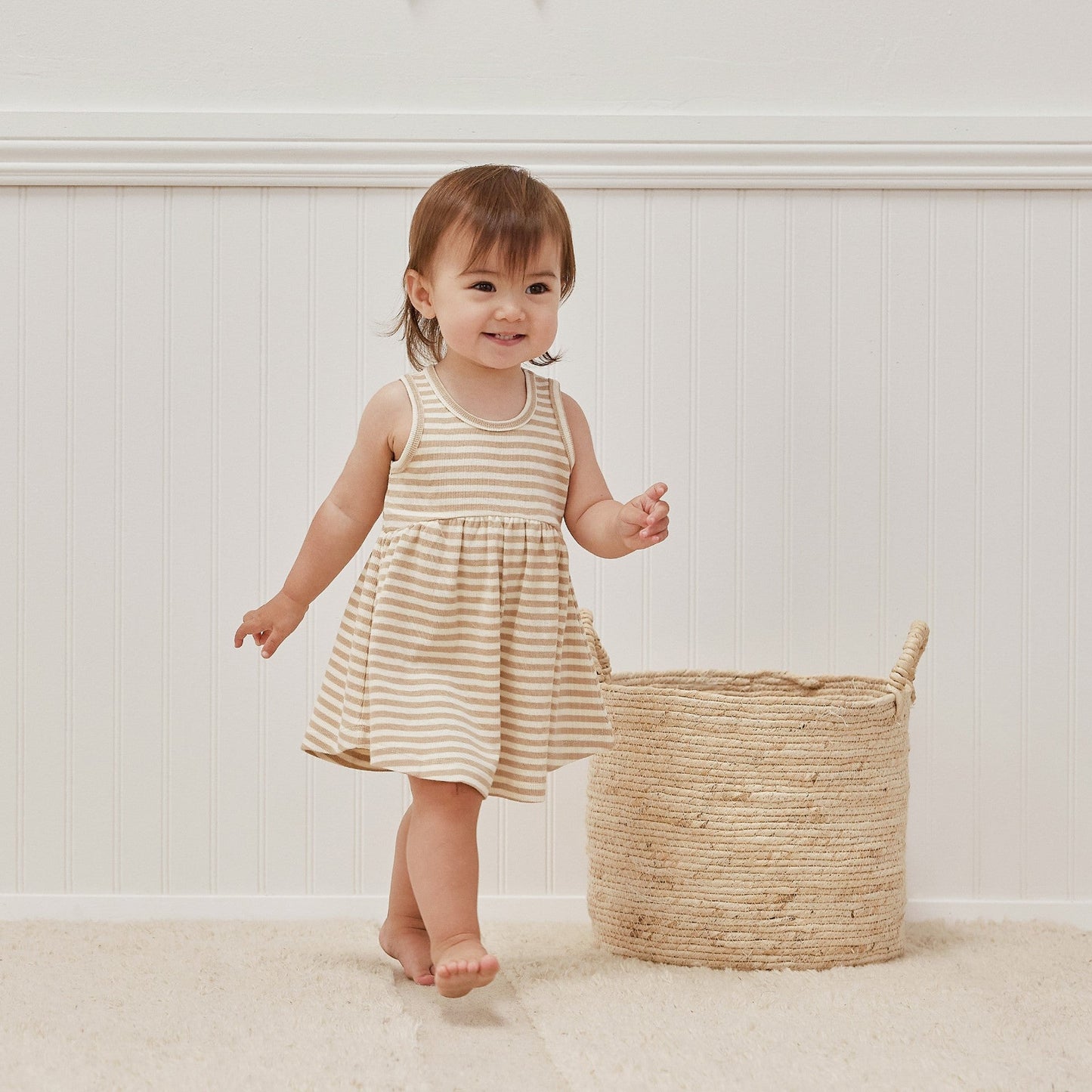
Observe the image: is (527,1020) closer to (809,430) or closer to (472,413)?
(472,413)

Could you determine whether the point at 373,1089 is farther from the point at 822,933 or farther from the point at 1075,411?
the point at 1075,411

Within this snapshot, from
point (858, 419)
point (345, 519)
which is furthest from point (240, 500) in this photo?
point (858, 419)

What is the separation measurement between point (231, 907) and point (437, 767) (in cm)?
56

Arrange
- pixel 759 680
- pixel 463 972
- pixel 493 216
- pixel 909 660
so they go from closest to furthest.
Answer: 1. pixel 463 972
2. pixel 493 216
3. pixel 909 660
4. pixel 759 680

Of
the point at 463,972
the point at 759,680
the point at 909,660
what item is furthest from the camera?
the point at 759,680

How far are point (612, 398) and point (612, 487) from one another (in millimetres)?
112

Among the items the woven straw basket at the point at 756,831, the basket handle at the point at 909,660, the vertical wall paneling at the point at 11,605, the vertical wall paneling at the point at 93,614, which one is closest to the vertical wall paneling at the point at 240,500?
the vertical wall paneling at the point at 93,614

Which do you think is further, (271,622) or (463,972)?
(271,622)

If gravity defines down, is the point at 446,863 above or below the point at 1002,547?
below

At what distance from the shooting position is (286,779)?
4.67 feet

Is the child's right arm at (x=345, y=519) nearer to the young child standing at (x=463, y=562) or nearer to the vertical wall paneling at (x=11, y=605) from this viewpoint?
the young child standing at (x=463, y=562)

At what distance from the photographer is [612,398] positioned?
143 cm

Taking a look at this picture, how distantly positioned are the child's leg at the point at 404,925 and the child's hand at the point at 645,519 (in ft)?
1.14

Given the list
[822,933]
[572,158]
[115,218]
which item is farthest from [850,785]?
[115,218]
